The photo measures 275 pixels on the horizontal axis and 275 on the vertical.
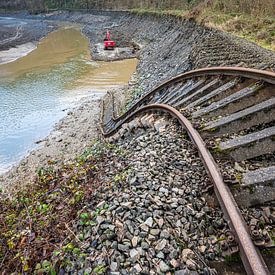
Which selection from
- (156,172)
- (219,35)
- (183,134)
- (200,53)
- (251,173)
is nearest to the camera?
(251,173)

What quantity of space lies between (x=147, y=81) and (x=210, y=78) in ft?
19.5

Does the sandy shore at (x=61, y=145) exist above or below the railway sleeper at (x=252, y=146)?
below

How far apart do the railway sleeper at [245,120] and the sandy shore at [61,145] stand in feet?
14.4

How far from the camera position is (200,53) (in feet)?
31.6

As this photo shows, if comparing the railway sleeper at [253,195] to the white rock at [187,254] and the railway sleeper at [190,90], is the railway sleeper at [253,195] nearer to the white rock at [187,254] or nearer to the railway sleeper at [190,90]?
the white rock at [187,254]

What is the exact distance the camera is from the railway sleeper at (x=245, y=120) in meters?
4.34

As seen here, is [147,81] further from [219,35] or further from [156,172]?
[156,172]

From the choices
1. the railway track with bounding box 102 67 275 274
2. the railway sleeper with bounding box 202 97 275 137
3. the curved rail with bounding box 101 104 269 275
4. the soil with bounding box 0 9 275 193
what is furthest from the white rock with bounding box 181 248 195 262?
the soil with bounding box 0 9 275 193

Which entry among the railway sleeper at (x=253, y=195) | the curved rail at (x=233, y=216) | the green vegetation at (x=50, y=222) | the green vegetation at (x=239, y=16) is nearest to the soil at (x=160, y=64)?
the green vegetation at (x=239, y=16)

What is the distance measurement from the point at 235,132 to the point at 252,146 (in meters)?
0.60

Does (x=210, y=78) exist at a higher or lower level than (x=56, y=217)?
higher

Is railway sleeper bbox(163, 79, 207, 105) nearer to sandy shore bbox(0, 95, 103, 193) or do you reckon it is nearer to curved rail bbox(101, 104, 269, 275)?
curved rail bbox(101, 104, 269, 275)

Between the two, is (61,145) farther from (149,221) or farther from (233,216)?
(233,216)

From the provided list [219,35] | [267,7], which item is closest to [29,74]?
[219,35]
